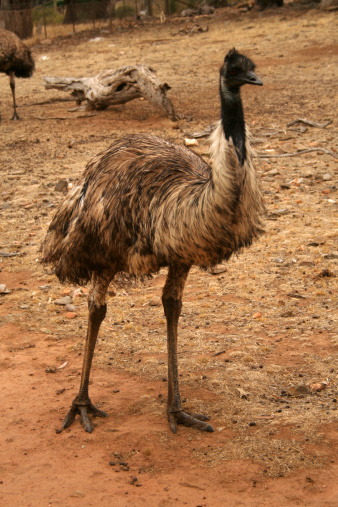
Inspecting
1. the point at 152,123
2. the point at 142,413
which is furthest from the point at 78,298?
the point at 152,123

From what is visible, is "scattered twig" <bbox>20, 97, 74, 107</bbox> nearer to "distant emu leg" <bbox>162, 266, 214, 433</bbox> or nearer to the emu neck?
"distant emu leg" <bbox>162, 266, 214, 433</bbox>

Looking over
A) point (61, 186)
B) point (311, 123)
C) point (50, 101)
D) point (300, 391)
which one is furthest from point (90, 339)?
point (50, 101)

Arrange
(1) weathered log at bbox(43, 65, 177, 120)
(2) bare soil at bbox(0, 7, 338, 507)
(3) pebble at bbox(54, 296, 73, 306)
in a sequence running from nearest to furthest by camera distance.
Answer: (2) bare soil at bbox(0, 7, 338, 507), (3) pebble at bbox(54, 296, 73, 306), (1) weathered log at bbox(43, 65, 177, 120)

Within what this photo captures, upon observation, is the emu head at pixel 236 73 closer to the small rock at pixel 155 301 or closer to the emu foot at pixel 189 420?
the emu foot at pixel 189 420

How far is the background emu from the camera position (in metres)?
11.8

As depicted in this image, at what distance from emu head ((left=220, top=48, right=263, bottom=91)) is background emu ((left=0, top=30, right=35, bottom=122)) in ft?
30.1

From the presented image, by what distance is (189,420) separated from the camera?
3756 millimetres

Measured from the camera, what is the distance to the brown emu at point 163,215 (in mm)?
3074

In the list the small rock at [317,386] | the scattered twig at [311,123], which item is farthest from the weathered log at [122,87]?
the small rock at [317,386]

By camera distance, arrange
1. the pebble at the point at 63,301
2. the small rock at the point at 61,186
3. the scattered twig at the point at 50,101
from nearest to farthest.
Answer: the pebble at the point at 63,301 < the small rock at the point at 61,186 < the scattered twig at the point at 50,101

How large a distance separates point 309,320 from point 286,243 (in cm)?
150

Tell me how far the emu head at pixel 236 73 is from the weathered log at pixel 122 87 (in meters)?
7.26

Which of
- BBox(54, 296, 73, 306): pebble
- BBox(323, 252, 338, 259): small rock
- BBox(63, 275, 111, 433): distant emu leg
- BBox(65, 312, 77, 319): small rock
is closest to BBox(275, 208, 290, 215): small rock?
BBox(323, 252, 338, 259): small rock

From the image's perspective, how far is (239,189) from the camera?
304 cm
